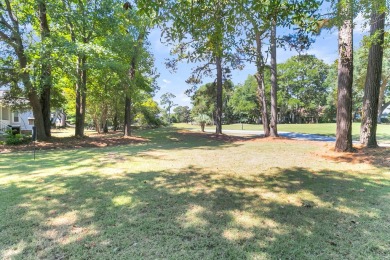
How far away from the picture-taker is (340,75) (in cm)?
768

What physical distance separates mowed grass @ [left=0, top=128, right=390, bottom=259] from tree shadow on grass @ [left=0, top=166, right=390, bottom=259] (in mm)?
12

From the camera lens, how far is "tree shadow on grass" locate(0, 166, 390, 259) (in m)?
2.38

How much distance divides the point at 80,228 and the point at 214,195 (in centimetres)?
204

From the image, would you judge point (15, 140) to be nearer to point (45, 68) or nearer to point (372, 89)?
point (45, 68)

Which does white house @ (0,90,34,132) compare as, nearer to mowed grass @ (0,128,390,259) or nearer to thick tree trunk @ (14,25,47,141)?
thick tree trunk @ (14,25,47,141)

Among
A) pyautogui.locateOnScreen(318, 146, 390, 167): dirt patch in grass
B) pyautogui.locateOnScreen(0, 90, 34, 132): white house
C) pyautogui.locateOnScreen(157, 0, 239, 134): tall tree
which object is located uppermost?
pyautogui.locateOnScreen(157, 0, 239, 134): tall tree

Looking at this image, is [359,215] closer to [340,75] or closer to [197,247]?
[197,247]

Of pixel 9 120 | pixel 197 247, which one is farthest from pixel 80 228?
pixel 9 120

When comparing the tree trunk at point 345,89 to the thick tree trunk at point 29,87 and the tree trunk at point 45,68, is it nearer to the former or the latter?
the tree trunk at point 45,68

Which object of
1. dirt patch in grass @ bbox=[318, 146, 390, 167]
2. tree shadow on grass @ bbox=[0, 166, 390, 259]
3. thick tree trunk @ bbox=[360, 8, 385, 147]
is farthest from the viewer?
thick tree trunk @ bbox=[360, 8, 385, 147]

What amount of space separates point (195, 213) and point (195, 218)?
15cm

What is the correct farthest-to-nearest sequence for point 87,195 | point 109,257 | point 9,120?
point 9,120, point 87,195, point 109,257

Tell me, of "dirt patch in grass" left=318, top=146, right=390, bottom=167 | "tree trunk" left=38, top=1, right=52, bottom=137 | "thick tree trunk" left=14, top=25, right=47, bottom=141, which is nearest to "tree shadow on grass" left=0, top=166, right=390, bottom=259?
"dirt patch in grass" left=318, top=146, right=390, bottom=167

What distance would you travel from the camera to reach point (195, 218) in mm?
3074
